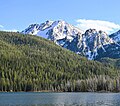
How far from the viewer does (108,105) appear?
114m

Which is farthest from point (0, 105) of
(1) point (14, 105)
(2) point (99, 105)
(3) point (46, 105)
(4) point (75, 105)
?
(2) point (99, 105)

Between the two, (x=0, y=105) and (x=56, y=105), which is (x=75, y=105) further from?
(x=0, y=105)

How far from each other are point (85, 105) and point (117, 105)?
33.3 feet

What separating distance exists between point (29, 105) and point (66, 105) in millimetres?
11880

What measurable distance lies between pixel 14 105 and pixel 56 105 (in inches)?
534

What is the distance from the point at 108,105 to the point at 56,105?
1663 centimetres

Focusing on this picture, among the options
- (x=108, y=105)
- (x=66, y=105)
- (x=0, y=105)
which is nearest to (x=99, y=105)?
(x=108, y=105)

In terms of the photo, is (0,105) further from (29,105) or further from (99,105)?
(99,105)

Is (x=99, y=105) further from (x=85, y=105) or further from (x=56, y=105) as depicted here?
(x=56, y=105)

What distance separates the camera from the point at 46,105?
377 feet

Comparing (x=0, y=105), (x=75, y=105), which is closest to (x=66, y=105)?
(x=75, y=105)

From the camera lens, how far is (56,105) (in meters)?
115

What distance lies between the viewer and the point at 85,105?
115062mm

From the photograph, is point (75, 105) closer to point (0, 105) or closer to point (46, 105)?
point (46, 105)
